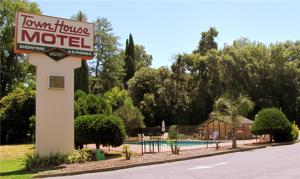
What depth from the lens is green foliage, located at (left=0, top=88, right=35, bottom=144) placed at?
3831cm

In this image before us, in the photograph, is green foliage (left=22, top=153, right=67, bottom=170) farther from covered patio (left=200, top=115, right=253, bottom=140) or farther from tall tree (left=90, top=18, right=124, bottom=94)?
tall tree (left=90, top=18, right=124, bottom=94)

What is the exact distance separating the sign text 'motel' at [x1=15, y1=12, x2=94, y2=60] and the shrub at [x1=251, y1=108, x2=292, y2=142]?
16.2m

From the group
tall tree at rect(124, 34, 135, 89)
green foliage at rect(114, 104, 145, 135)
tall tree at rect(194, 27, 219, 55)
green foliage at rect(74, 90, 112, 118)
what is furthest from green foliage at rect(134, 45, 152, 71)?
green foliage at rect(74, 90, 112, 118)

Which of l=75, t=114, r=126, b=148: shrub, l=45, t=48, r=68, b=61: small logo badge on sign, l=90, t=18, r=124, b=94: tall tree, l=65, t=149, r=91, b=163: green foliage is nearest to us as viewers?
l=65, t=149, r=91, b=163: green foliage

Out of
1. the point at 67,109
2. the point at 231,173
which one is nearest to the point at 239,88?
the point at 67,109

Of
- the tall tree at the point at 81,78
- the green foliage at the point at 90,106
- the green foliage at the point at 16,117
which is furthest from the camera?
the tall tree at the point at 81,78

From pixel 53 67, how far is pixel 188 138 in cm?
2530

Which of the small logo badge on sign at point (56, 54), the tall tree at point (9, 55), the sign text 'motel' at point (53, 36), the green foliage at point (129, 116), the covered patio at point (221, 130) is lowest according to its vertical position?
the covered patio at point (221, 130)

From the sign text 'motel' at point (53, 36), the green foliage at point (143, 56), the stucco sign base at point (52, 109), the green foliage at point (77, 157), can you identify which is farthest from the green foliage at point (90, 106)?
the green foliage at point (143, 56)

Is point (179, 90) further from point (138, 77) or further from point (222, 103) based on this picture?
point (222, 103)

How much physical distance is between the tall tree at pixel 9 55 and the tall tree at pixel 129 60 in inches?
739

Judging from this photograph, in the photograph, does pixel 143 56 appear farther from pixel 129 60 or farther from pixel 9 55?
pixel 9 55

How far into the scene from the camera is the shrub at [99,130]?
68.5ft

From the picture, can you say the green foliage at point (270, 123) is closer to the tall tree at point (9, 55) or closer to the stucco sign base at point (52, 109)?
the stucco sign base at point (52, 109)
